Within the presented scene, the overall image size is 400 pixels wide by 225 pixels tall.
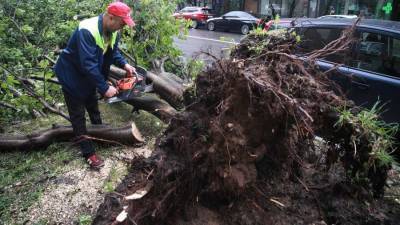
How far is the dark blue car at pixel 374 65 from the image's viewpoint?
15.2 feet

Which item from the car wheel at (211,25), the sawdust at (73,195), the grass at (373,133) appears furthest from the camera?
the car wheel at (211,25)

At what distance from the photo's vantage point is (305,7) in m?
24.0

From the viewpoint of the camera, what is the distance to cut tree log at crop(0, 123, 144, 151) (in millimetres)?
4336

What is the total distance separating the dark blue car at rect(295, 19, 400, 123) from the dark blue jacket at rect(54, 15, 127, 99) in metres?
2.50

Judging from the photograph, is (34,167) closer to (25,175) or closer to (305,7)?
(25,175)

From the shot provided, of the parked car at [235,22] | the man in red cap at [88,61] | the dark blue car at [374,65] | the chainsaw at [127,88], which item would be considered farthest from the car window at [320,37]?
the parked car at [235,22]

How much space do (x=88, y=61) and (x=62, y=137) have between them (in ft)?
4.81

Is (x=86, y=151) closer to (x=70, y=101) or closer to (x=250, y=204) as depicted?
(x=70, y=101)

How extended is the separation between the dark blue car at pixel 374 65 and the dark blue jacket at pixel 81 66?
2.50 m

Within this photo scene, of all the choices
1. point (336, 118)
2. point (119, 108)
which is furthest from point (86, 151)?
point (336, 118)

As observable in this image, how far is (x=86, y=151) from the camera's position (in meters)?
4.02

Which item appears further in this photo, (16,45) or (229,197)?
(16,45)

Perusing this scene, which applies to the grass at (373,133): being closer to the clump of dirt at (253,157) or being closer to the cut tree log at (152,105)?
the clump of dirt at (253,157)

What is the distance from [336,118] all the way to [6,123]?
478 centimetres
